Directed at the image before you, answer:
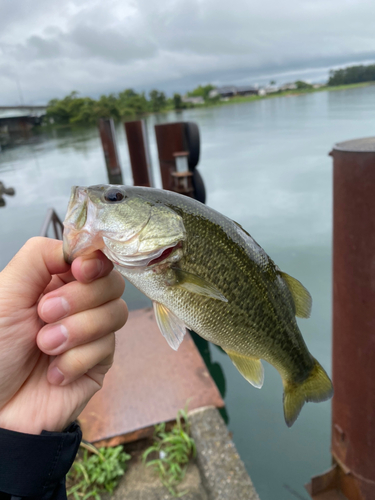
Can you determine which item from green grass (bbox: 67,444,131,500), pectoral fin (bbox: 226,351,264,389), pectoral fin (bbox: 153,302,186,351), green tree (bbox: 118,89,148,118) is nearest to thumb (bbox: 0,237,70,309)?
pectoral fin (bbox: 153,302,186,351)

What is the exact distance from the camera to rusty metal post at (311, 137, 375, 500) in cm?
169

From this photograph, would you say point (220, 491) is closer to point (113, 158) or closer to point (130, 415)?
point (130, 415)

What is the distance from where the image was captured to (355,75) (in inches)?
129

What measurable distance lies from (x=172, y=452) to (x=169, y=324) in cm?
186

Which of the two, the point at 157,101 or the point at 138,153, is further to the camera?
the point at 157,101

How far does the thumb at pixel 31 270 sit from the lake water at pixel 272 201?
8.91ft

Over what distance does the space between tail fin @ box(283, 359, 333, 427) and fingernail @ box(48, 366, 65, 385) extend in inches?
33.3

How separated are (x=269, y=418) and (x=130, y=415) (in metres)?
1.45

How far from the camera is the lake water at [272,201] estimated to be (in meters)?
3.10

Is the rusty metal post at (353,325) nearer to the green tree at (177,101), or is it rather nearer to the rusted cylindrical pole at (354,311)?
the rusted cylindrical pole at (354,311)

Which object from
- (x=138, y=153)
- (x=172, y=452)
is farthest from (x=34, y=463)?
(x=138, y=153)

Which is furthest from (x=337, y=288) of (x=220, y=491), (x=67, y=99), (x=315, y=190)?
(x=67, y=99)

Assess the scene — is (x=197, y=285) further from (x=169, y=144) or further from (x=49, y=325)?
(x=169, y=144)

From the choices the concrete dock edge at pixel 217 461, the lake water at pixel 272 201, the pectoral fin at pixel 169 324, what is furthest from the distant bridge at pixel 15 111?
the pectoral fin at pixel 169 324
